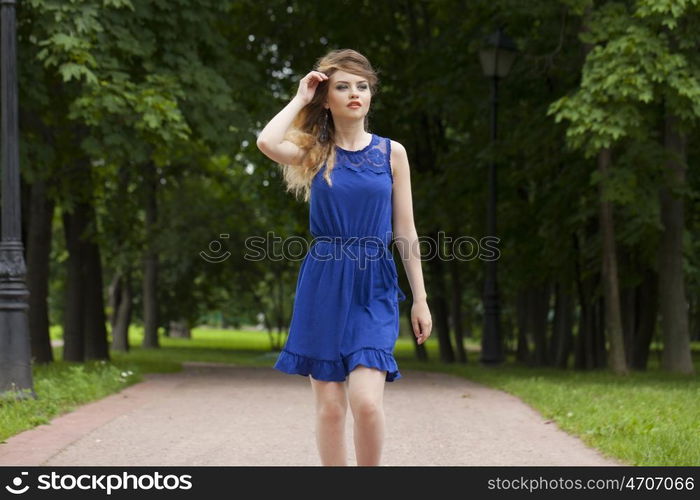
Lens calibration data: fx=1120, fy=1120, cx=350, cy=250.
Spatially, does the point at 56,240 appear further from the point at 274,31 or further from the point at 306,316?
the point at 306,316

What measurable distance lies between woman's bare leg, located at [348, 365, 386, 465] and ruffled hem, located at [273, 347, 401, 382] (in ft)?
0.11

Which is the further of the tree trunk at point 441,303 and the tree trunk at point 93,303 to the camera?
the tree trunk at point 441,303

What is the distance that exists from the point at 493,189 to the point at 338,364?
1317cm

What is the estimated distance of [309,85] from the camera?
5.06 m

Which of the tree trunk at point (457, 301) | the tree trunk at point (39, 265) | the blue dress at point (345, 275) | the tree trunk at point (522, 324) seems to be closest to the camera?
the blue dress at point (345, 275)

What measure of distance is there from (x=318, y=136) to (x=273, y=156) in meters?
0.23

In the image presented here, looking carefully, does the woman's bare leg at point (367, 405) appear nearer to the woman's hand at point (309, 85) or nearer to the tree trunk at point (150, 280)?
the woman's hand at point (309, 85)

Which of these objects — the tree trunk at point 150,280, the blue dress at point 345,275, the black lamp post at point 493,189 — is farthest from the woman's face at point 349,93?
the tree trunk at point 150,280

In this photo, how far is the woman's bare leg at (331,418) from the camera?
498cm

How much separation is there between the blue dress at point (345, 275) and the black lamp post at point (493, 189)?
40.9 feet

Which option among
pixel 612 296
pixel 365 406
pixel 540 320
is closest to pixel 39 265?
pixel 612 296

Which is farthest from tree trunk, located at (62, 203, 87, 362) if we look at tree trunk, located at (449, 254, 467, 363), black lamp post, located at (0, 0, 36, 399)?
tree trunk, located at (449, 254, 467, 363)

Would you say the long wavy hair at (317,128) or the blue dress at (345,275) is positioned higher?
the long wavy hair at (317,128)
